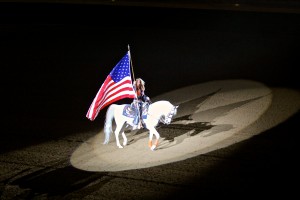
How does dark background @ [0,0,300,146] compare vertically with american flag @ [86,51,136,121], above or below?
above

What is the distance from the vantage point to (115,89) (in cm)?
1203

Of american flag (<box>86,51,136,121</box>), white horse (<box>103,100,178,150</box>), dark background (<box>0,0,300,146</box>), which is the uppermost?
dark background (<box>0,0,300,146</box>)

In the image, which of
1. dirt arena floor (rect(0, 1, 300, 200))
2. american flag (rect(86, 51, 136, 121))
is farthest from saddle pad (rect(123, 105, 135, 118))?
dirt arena floor (rect(0, 1, 300, 200))

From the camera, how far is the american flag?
39.2ft

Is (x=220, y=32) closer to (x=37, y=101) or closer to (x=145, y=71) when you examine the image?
(x=145, y=71)

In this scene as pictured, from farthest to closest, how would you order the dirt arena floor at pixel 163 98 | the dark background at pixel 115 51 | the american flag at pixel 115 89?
the dark background at pixel 115 51
the american flag at pixel 115 89
the dirt arena floor at pixel 163 98

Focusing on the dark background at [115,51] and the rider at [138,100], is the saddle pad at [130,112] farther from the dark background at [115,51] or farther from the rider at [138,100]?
the dark background at [115,51]

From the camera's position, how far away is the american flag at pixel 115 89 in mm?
11945

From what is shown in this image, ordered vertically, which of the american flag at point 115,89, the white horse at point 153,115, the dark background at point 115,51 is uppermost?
the dark background at point 115,51

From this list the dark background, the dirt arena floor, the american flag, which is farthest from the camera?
the dark background

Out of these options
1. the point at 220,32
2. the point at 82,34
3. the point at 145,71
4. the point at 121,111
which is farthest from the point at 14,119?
the point at 220,32

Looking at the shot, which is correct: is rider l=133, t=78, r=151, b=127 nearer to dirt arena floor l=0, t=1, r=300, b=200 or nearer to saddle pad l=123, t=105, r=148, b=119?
saddle pad l=123, t=105, r=148, b=119

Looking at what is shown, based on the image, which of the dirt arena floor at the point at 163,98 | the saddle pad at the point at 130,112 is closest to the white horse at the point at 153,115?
the saddle pad at the point at 130,112

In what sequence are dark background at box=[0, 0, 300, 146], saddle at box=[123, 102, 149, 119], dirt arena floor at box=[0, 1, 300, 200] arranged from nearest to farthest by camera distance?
dirt arena floor at box=[0, 1, 300, 200] → saddle at box=[123, 102, 149, 119] → dark background at box=[0, 0, 300, 146]
